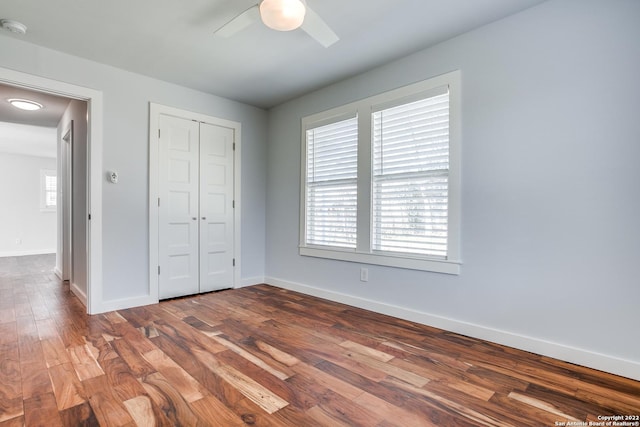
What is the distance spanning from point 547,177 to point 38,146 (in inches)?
351

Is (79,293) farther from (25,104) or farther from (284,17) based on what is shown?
(284,17)

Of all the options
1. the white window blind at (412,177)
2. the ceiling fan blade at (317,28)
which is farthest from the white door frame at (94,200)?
the white window blind at (412,177)

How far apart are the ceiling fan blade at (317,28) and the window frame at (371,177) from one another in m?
1.05

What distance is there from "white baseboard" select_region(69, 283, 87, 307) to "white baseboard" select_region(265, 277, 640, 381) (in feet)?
9.27

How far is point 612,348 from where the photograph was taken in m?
2.01

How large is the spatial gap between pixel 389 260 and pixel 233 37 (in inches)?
96.5

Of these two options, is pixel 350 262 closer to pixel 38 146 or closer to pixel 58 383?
pixel 58 383

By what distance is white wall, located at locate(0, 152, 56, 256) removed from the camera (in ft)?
24.0

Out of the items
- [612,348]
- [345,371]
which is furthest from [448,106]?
[345,371]

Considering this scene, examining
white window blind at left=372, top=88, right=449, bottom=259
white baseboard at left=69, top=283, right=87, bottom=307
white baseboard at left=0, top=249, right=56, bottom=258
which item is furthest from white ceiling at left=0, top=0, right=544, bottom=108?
white baseboard at left=0, top=249, right=56, bottom=258

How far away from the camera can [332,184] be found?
12.3 feet

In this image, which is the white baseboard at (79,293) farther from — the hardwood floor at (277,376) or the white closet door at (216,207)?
the white closet door at (216,207)

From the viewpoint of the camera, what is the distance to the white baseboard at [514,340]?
198 centimetres

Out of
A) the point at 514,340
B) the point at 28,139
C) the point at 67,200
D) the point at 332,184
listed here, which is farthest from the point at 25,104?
the point at 514,340
